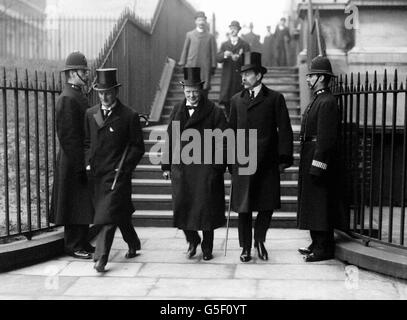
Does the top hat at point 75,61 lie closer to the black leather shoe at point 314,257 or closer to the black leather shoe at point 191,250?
the black leather shoe at point 191,250

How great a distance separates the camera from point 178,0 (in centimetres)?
1684

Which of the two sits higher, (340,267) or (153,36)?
(153,36)

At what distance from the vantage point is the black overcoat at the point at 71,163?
6.79 m

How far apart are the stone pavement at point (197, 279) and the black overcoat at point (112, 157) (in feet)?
1.96

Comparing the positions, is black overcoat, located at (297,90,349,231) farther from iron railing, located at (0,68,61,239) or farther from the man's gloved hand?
iron railing, located at (0,68,61,239)

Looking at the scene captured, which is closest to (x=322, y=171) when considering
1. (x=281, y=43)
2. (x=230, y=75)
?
(x=230, y=75)

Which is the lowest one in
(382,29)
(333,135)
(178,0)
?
(333,135)

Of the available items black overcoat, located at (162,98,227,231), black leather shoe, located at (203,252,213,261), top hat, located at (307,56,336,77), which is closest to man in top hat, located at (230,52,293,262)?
black overcoat, located at (162,98,227,231)

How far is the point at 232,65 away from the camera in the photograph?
39.6ft
